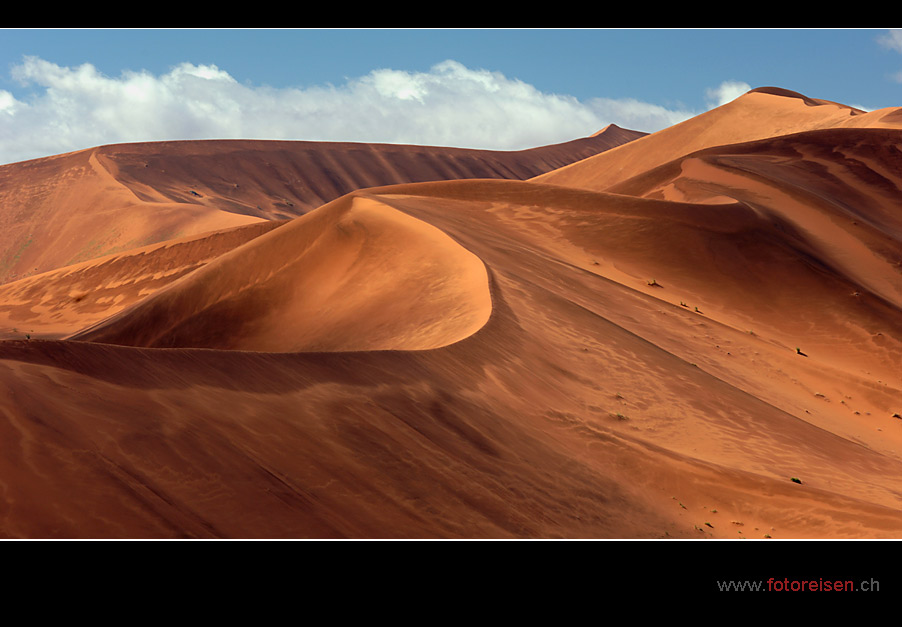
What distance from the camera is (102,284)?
3769 cm

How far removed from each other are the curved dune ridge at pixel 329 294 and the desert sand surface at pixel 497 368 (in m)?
0.10

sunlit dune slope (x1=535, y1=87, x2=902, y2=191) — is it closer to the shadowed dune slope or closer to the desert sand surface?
the desert sand surface

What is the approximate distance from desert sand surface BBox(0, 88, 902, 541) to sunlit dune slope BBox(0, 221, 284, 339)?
0.17m

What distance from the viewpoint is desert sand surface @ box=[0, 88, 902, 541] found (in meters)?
6.72

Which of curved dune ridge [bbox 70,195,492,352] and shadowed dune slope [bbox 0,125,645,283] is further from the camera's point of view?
shadowed dune slope [bbox 0,125,645,283]

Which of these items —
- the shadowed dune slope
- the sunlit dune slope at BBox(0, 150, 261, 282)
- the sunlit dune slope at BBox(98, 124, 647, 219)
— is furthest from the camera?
the sunlit dune slope at BBox(98, 124, 647, 219)

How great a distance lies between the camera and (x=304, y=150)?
9838 cm

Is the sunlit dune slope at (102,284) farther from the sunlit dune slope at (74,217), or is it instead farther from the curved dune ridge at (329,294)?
the curved dune ridge at (329,294)

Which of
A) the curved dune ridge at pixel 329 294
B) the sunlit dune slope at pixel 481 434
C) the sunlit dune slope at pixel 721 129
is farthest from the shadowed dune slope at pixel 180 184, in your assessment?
the sunlit dune slope at pixel 481 434

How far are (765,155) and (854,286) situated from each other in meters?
16.2

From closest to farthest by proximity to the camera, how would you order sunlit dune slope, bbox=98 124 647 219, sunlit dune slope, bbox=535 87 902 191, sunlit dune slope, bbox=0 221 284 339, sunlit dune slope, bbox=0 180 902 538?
1. sunlit dune slope, bbox=0 180 902 538
2. sunlit dune slope, bbox=0 221 284 339
3. sunlit dune slope, bbox=535 87 902 191
4. sunlit dune slope, bbox=98 124 647 219

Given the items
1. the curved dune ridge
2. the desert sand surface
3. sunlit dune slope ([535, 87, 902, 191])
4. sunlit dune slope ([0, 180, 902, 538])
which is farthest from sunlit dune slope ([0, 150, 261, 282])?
sunlit dune slope ([0, 180, 902, 538])

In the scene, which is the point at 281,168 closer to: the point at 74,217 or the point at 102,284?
the point at 74,217

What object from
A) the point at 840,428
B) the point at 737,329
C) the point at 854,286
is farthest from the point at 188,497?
the point at 854,286
